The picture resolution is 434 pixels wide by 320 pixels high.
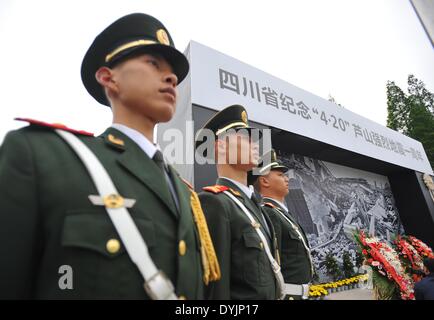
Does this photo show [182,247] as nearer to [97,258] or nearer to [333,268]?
[97,258]

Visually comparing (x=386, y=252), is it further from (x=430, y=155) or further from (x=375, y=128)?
(x=430, y=155)

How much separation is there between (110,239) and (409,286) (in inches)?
148

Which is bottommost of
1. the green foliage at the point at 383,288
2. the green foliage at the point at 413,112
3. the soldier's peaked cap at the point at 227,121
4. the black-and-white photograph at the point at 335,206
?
the green foliage at the point at 383,288

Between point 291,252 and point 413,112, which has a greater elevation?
point 413,112

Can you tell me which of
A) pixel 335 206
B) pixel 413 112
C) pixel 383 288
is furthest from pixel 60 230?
pixel 413 112

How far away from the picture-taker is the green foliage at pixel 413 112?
18719 mm

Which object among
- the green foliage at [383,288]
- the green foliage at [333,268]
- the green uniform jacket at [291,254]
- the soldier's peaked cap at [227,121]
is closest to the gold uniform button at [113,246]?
the soldier's peaked cap at [227,121]

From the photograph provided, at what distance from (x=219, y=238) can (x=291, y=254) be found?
113cm

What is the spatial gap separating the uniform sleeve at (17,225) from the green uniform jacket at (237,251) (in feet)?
2.95

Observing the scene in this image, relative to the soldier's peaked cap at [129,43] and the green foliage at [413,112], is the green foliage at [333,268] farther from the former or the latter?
the green foliage at [413,112]

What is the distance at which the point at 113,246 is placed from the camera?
727mm

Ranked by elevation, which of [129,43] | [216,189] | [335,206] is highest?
[335,206]

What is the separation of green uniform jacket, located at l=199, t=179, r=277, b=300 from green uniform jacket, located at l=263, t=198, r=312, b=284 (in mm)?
703

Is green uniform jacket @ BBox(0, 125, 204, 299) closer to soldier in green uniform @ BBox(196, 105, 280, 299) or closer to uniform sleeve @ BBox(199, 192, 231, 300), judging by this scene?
uniform sleeve @ BBox(199, 192, 231, 300)
